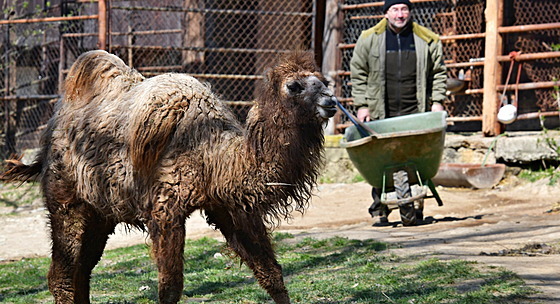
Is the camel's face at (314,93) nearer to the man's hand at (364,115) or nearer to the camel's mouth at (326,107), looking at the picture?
the camel's mouth at (326,107)

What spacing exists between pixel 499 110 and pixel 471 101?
179cm

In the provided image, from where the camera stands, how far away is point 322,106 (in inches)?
166

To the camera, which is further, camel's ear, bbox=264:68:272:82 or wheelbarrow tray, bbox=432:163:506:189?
wheelbarrow tray, bbox=432:163:506:189

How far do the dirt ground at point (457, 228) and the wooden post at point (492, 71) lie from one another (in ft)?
2.94

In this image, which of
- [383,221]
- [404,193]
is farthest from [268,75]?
[383,221]

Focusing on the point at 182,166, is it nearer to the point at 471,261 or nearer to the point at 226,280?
the point at 226,280

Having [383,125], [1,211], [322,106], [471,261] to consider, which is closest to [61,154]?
[322,106]

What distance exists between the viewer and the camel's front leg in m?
4.53

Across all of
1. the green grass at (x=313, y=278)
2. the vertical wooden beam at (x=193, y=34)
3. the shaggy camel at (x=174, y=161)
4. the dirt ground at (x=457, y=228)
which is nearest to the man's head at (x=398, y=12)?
the dirt ground at (x=457, y=228)

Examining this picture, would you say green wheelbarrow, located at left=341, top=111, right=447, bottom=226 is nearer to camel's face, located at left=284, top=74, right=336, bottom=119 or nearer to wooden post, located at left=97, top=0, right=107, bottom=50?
camel's face, located at left=284, top=74, right=336, bottom=119

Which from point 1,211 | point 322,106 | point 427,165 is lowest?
point 1,211

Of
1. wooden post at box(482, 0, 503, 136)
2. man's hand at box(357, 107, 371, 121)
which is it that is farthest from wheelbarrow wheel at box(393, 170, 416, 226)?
wooden post at box(482, 0, 503, 136)

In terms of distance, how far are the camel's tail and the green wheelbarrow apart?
135 inches

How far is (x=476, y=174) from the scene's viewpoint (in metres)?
11.0
